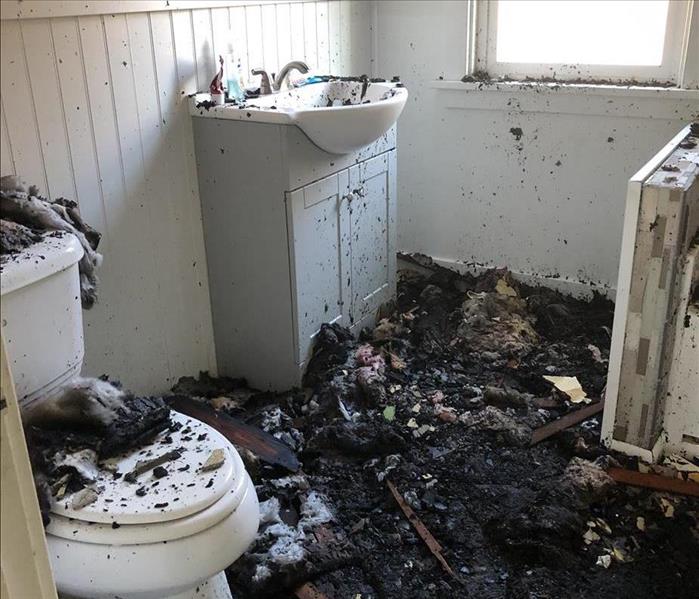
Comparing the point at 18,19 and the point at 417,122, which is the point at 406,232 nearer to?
the point at 417,122

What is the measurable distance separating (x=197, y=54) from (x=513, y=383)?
151cm

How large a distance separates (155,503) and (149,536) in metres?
0.07

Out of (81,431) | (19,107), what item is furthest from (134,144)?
(81,431)

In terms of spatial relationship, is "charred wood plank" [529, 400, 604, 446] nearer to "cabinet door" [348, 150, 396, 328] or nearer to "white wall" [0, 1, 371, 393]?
"cabinet door" [348, 150, 396, 328]

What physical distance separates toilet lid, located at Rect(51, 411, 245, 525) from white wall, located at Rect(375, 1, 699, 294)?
6.35 feet

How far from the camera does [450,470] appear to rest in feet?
7.20

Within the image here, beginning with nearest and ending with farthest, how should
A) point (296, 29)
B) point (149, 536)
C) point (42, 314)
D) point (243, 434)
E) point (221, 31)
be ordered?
point (149, 536) < point (42, 314) < point (243, 434) < point (221, 31) < point (296, 29)

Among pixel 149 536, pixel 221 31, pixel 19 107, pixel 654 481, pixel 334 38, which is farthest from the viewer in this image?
pixel 334 38

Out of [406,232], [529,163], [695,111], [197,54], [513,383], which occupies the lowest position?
[513,383]

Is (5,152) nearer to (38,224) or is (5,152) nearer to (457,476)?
(38,224)

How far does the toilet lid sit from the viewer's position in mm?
1446

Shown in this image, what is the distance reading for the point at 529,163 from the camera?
311 centimetres

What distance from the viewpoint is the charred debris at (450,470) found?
1.83 metres

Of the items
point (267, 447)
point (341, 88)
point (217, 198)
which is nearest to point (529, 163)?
point (341, 88)
